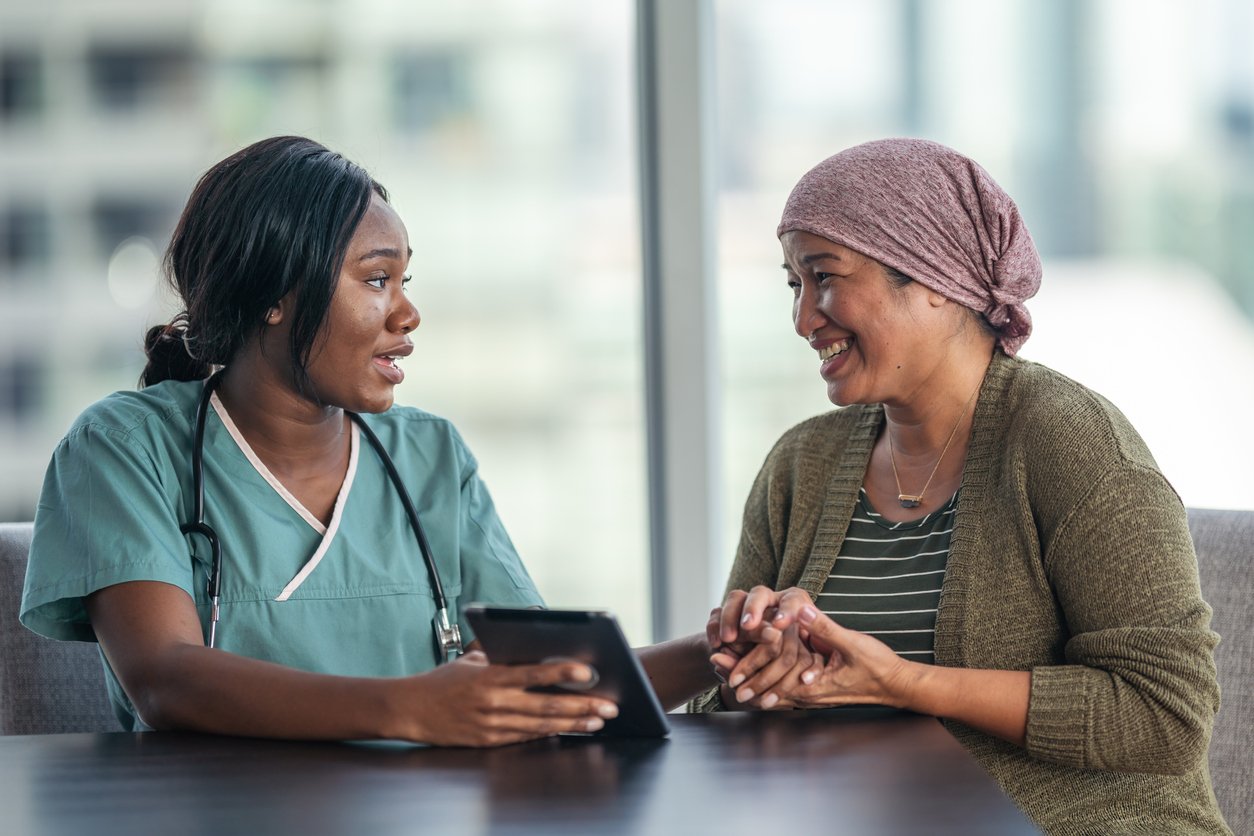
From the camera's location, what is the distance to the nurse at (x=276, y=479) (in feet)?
4.89

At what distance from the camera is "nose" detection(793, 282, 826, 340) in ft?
5.75

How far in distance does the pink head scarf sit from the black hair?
615 mm

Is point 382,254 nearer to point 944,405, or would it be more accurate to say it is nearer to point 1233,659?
point 944,405

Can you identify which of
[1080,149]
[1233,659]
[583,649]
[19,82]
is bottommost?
[1233,659]

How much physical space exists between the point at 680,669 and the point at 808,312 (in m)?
0.51

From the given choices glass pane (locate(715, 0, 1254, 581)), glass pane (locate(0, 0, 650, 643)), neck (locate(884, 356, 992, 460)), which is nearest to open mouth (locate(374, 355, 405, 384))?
neck (locate(884, 356, 992, 460))

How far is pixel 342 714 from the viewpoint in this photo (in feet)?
4.13

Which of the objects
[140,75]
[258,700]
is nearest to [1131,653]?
[258,700]

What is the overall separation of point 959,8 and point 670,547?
1.28 metres

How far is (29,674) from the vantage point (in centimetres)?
174

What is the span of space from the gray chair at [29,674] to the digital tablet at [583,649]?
32.6 inches

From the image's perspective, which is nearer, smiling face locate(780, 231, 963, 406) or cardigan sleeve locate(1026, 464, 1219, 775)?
cardigan sleeve locate(1026, 464, 1219, 775)

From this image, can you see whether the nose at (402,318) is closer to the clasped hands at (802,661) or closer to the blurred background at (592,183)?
the clasped hands at (802,661)

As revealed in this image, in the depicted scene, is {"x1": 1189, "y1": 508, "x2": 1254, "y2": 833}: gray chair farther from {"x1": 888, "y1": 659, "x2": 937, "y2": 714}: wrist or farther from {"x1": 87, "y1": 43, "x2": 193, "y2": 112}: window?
{"x1": 87, "y1": 43, "x2": 193, "y2": 112}: window
